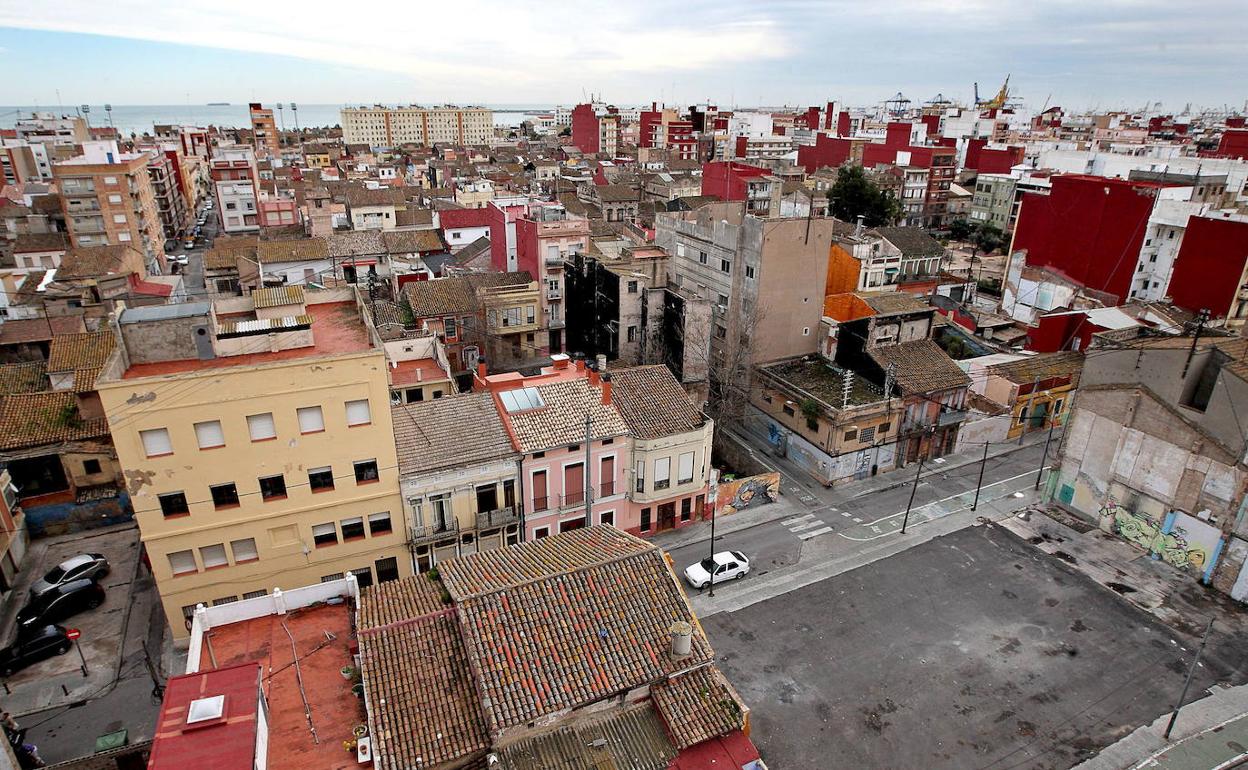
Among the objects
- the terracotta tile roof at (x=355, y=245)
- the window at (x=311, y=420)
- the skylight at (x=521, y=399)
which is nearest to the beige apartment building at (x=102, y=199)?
the terracotta tile roof at (x=355, y=245)

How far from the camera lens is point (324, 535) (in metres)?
29.1

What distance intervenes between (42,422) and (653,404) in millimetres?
33910

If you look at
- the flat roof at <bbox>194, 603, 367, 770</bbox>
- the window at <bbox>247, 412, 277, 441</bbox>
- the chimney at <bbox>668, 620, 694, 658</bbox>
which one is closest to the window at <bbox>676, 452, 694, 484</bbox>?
the chimney at <bbox>668, 620, 694, 658</bbox>

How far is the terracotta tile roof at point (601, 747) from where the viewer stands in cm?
1802

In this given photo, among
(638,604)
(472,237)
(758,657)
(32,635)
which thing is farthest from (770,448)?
(472,237)

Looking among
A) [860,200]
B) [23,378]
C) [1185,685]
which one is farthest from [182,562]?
[860,200]

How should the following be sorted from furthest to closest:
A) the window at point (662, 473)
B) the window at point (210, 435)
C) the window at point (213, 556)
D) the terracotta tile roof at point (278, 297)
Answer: the window at point (662, 473)
the terracotta tile roof at point (278, 297)
the window at point (213, 556)
the window at point (210, 435)

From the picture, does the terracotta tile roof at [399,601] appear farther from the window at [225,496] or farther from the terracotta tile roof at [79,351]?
the terracotta tile roof at [79,351]

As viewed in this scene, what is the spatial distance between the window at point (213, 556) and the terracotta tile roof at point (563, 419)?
501 inches

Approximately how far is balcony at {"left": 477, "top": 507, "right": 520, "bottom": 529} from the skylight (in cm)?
480

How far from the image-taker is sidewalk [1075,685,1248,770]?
24.0 metres

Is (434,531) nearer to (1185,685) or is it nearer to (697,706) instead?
(697,706)

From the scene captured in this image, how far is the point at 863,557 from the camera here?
35250mm

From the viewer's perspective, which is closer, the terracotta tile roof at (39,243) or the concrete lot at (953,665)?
the concrete lot at (953,665)
